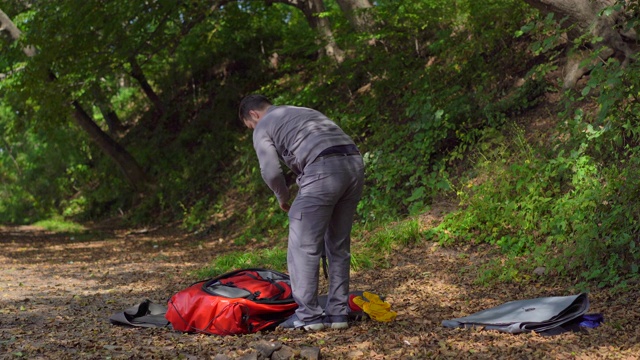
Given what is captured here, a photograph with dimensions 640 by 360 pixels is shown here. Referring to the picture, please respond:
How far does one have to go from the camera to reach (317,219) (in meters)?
4.70

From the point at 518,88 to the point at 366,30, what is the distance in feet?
10.5

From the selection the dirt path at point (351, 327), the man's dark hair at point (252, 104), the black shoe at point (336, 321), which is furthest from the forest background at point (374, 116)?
the man's dark hair at point (252, 104)

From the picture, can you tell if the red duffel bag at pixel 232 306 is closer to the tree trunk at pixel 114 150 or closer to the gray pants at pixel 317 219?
the gray pants at pixel 317 219

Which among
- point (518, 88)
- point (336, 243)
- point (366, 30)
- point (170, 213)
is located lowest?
point (170, 213)

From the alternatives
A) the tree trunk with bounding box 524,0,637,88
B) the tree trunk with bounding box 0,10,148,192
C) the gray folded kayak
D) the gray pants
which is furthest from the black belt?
the tree trunk with bounding box 0,10,148,192

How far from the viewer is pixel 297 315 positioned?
4836mm

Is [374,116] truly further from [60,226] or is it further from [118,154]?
[60,226]

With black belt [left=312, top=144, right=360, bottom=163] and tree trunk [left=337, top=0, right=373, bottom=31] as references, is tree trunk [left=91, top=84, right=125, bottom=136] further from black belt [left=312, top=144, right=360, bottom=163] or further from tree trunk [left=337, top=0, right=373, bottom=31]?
black belt [left=312, top=144, right=360, bottom=163]

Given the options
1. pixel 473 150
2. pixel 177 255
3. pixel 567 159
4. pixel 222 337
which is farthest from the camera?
pixel 177 255

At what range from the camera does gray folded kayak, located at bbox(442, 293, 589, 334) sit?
14.3ft

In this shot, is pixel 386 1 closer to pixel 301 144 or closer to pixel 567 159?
pixel 567 159

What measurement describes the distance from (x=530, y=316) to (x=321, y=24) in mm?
9457

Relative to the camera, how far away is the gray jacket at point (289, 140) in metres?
4.74

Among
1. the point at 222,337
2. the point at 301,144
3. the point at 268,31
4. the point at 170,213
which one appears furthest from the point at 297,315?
the point at 268,31
